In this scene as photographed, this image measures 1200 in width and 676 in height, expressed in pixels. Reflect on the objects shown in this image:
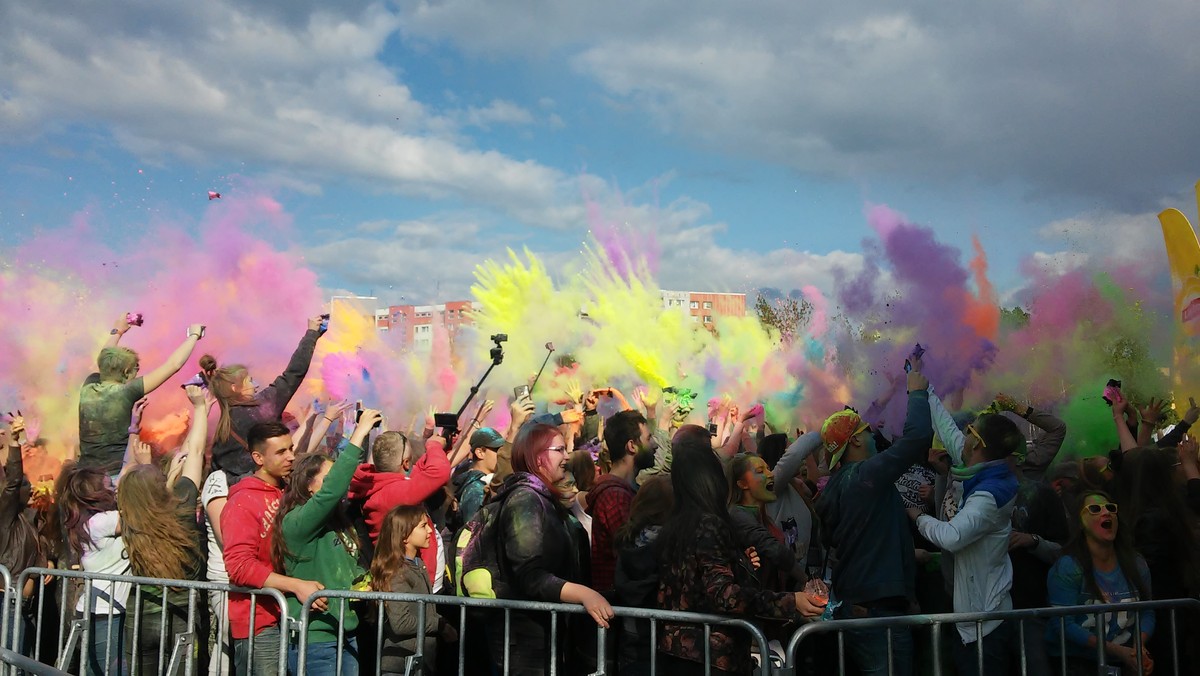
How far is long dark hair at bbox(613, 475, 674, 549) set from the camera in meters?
4.91

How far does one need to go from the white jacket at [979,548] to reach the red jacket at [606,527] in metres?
1.66

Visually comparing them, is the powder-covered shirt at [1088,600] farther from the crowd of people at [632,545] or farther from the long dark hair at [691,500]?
the long dark hair at [691,500]

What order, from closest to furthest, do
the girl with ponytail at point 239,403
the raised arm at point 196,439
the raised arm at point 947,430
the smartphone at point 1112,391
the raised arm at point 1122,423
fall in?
the raised arm at point 947,430
the raised arm at point 196,439
the girl with ponytail at point 239,403
the raised arm at point 1122,423
the smartphone at point 1112,391

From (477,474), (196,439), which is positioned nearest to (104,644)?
(196,439)

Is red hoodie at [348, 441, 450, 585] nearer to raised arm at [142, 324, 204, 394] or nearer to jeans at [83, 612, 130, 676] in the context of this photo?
jeans at [83, 612, 130, 676]

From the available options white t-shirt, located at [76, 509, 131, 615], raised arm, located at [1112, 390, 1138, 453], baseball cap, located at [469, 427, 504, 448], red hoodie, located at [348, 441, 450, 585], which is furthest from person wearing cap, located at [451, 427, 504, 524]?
raised arm, located at [1112, 390, 1138, 453]

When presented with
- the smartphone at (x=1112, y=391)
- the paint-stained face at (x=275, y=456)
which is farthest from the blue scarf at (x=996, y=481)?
the paint-stained face at (x=275, y=456)

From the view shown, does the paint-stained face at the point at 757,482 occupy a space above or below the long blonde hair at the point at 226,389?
below

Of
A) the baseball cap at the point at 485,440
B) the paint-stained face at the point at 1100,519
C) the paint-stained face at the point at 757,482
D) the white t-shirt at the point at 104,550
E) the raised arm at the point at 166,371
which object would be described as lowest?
the white t-shirt at the point at 104,550

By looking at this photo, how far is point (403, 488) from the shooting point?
5914 mm

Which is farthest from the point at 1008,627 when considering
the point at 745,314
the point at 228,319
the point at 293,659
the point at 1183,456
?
the point at 745,314

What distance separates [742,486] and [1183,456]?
9.61 feet

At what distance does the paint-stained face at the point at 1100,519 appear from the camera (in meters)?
5.51

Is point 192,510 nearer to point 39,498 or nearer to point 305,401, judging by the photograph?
point 39,498
